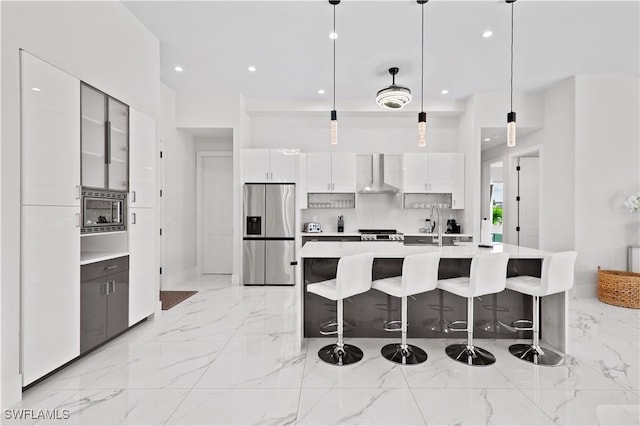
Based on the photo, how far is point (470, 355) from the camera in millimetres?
2545

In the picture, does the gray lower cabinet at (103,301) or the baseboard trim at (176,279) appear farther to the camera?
the baseboard trim at (176,279)

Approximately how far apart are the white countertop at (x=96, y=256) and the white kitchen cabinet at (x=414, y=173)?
14.5 ft

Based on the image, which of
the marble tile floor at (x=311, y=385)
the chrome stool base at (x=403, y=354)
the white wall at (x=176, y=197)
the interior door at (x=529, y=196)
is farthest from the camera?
the interior door at (x=529, y=196)

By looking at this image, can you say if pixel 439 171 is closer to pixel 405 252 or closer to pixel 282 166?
pixel 282 166

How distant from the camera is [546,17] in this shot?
307cm

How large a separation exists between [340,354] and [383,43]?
3.42 meters

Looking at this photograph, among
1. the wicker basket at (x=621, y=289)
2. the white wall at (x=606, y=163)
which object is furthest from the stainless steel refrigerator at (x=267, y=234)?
the wicker basket at (x=621, y=289)

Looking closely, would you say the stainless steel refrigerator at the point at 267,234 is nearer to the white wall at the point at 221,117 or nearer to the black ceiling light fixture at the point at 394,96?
the white wall at the point at 221,117

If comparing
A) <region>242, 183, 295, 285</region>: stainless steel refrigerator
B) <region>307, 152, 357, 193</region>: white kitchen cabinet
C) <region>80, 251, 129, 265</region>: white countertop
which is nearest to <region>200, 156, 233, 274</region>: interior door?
<region>242, 183, 295, 285</region>: stainless steel refrigerator

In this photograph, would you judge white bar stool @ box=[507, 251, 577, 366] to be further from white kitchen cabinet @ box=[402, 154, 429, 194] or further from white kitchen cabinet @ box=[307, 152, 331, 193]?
white kitchen cabinet @ box=[307, 152, 331, 193]

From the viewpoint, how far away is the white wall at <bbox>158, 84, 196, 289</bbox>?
484 centimetres

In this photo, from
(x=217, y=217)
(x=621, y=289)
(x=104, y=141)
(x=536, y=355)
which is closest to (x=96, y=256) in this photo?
(x=104, y=141)

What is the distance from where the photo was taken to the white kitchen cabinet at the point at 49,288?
6.50ft

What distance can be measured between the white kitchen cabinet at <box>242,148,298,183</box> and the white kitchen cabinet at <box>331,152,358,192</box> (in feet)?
2.46
